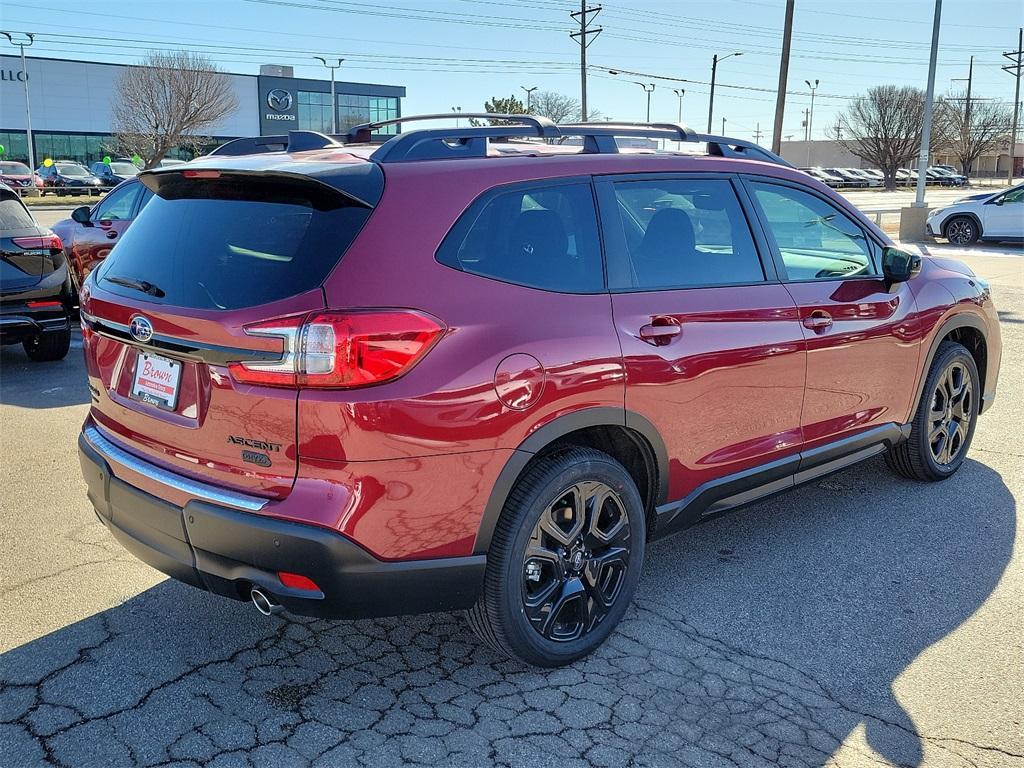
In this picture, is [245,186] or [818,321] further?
[818,321]

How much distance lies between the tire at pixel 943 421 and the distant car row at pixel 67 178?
45.2m

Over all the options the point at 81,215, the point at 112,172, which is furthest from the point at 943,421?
the point at 112,172

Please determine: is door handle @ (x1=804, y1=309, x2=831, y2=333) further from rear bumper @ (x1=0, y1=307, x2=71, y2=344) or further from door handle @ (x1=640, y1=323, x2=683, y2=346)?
rear bumper @ (x1=0, y1=307, x2=71, y2=344)

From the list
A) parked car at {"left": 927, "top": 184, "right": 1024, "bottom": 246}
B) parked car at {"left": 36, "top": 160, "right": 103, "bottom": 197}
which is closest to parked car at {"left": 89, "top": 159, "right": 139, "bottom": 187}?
parked car at {"left": 36, "top": 160, "right": 103, "bottom": 197}

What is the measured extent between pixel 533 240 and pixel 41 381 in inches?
243

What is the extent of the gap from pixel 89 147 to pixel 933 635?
80.6m

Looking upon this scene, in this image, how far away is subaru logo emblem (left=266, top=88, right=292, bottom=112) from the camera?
3162 inches

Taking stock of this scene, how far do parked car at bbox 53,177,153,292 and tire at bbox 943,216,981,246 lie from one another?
1770cm

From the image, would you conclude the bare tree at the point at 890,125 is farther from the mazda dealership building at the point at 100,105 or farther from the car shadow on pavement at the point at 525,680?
the car shadow on pavement at the point at 525,680

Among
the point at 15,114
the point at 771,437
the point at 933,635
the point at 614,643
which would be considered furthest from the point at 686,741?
the point at 15,114

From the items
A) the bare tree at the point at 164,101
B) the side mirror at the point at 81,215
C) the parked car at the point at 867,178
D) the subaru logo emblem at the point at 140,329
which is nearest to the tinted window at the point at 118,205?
the side mirror at the point at 81,215

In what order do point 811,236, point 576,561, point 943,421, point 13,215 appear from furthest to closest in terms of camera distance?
1. point 13,215
2. point 943,421
3. point 811,236
4. point 576,561

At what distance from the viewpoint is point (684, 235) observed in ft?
12.6

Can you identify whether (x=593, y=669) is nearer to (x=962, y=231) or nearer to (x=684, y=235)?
(x=684, y=235)
